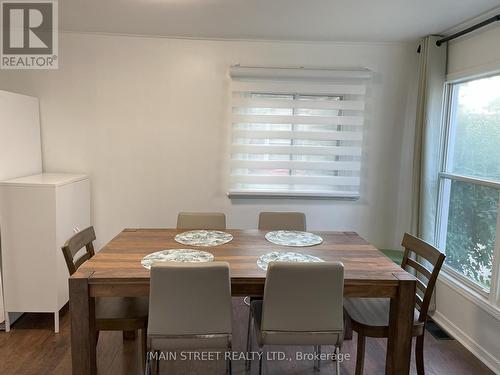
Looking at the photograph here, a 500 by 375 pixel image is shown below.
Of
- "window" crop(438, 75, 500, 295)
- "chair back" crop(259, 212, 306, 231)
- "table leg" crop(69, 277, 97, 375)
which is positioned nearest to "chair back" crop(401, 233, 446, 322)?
"window" crop(438, 75, 500, 295)

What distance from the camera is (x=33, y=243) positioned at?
8.97ft

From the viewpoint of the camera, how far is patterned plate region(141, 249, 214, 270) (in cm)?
201

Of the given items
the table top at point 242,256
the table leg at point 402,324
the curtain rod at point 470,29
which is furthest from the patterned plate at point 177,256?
the curtain rod at point 470,29

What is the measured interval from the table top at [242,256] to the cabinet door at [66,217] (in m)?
0.62

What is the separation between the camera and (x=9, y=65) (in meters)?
3.27

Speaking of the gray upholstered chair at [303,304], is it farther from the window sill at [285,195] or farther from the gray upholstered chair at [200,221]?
the window sill at [285,195]

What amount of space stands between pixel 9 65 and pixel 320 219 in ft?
10.4

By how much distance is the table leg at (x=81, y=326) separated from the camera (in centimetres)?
178

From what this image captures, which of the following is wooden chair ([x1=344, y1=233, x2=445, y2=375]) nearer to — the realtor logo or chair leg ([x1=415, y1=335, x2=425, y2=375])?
chair leg ([x1=415, y1=335, x2=425, y2=375])

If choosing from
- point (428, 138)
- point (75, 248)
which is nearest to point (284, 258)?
point (75, 248)

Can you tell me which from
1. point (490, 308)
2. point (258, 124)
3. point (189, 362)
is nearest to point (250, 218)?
point (258, 124)

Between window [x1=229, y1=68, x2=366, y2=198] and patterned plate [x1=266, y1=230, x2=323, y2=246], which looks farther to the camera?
window [x1=229, y1=68, x2=366, y2=198]

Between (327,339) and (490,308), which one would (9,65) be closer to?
(327,339)

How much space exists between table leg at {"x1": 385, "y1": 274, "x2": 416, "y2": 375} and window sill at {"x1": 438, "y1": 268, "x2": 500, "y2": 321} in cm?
94
